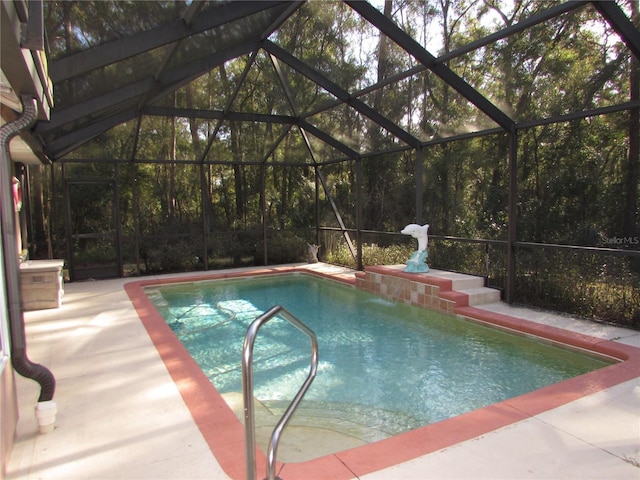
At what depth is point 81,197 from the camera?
344 inches

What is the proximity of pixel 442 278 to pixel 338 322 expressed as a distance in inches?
70.1

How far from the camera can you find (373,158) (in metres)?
9.73

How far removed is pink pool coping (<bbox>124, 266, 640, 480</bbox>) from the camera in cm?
214

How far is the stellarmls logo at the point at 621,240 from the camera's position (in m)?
5.39

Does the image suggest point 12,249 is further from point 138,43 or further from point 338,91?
point 338,91

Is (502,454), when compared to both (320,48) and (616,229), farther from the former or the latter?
(320,48)

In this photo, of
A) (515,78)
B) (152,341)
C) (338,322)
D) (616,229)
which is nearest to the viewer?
(152,341)

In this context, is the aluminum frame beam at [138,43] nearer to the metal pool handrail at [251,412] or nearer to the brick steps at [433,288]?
the metal pool handrail at [251,412]

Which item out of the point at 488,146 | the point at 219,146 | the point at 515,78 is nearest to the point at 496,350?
the point at 515,78

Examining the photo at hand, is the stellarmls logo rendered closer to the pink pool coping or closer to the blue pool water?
the pink pool coping

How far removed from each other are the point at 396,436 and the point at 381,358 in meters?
2.11

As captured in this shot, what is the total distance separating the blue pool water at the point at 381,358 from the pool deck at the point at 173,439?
771 millimetres

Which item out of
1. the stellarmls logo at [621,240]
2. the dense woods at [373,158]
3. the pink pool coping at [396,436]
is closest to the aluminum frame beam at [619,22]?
the dense woods at [373,158]

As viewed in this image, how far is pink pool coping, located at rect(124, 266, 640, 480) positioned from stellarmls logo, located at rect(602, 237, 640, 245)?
6.37ft
